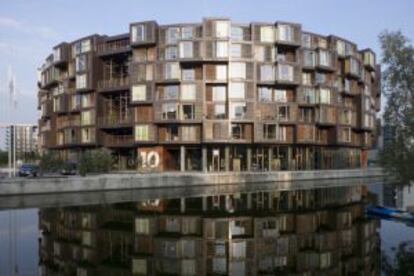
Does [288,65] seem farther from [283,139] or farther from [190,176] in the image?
[190,176]

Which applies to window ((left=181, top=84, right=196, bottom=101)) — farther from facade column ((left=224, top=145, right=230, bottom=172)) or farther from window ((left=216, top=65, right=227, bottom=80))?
facade column ((left=224, top=145, right=230, bottom=172))

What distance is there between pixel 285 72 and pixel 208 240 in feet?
190

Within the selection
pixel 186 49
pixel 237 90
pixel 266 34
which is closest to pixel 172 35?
pixel 186 49

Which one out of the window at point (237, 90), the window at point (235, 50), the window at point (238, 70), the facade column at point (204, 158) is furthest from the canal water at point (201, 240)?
the window at point (235, 50)

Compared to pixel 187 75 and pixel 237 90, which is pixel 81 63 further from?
pixel 237 90

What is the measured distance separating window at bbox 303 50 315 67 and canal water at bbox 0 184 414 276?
47.6 m

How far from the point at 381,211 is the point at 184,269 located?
17217 millimetres

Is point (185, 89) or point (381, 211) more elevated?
point (185, 89)

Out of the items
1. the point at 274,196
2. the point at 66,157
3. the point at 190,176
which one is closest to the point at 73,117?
the point at 66,157

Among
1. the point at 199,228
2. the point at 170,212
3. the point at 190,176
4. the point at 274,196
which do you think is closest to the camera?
the point at 199,228

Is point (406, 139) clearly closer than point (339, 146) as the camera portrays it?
Yes

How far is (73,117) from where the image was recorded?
9331 cm

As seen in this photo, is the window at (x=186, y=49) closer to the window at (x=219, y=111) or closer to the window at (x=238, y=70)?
the window at (x=238, y=70)

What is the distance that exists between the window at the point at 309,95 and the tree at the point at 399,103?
54.2 m
